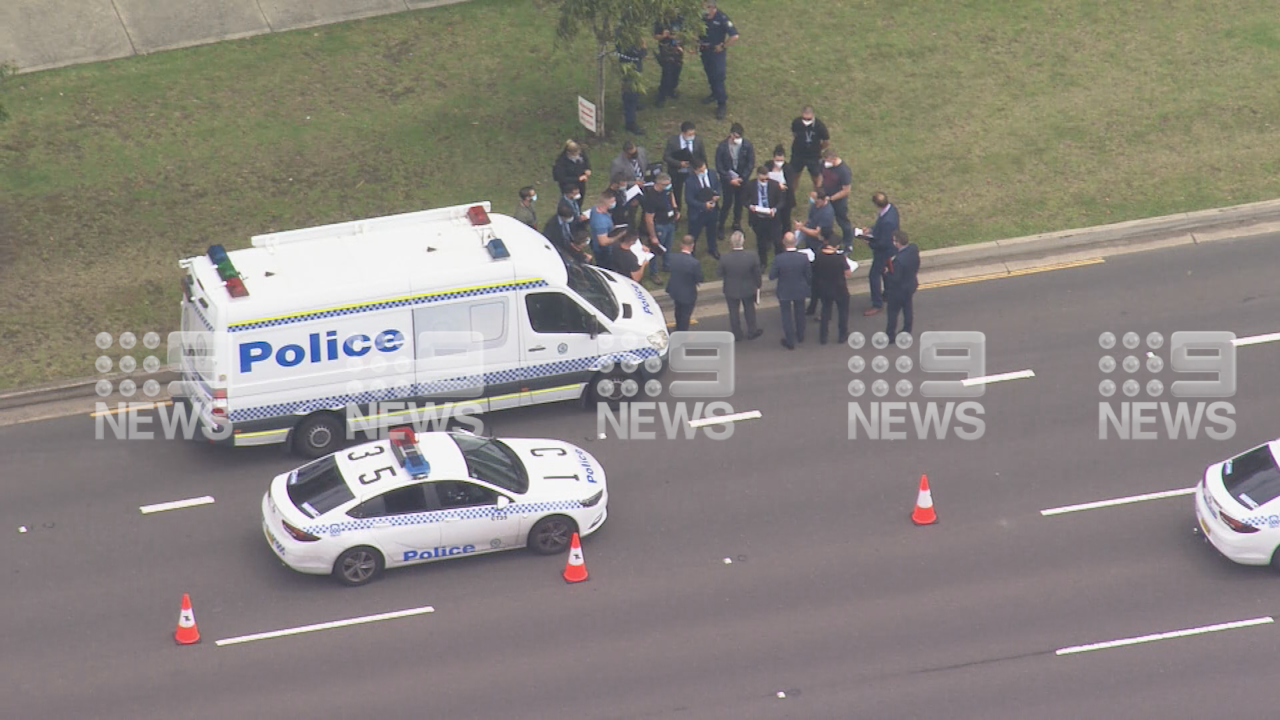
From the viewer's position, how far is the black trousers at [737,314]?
23078 millimetres

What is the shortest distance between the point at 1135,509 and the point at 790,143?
10.5 metres

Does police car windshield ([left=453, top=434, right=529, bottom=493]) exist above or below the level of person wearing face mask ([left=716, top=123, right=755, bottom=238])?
below

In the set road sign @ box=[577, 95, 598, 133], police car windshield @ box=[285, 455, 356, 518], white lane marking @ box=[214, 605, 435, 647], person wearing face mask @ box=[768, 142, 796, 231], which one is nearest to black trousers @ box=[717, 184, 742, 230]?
person wearing face mask @ box=[768, 142, 796, 231]

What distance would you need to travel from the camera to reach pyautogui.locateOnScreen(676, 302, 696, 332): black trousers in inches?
912

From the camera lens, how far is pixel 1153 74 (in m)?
29.3

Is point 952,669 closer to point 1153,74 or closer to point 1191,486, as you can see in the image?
point 1191,486

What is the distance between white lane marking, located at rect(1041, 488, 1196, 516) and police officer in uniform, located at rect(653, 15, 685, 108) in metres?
11.1

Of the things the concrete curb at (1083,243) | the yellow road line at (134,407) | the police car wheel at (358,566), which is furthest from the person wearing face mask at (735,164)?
the police car wheel at (358,566)

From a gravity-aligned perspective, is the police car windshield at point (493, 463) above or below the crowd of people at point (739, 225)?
below

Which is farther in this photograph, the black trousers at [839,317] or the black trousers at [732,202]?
the black trousers at [732,202]

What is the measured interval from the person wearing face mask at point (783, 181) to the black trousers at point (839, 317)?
1.90 meters

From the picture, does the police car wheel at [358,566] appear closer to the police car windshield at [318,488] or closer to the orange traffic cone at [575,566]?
the police car windshield at [318,488]

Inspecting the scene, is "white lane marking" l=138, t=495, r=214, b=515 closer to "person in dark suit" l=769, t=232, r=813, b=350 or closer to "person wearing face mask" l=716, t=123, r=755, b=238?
"person in dark suit" l=769, t=232, r=813, b=350

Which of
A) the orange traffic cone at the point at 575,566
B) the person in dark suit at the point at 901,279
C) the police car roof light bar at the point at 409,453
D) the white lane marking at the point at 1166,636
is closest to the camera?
the white lane marking at the point at 1166,636
